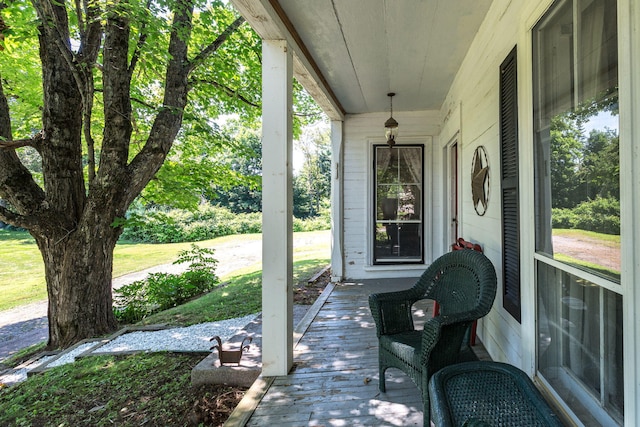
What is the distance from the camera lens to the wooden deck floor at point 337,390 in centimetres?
176

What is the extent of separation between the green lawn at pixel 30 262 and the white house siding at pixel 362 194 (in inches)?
214

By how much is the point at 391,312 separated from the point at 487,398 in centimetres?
83

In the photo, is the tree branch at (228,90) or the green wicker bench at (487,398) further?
the tree branch at (228,90)

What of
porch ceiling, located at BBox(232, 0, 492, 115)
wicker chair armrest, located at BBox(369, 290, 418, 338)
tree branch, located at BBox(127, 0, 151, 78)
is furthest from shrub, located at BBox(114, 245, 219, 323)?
wicker chair armrest, located at BBox(369, 290, 418, 338)

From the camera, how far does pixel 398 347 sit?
5.89 feet

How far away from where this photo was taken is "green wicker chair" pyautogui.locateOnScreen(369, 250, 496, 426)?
155 cm

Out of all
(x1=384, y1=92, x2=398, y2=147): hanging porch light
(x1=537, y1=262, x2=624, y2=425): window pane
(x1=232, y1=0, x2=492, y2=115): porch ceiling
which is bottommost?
(x1=537, y1=262, x2=624, y2=425): window pane

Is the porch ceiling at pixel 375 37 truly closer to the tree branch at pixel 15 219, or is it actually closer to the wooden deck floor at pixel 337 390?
the wooden deck floor at pixel 337 390

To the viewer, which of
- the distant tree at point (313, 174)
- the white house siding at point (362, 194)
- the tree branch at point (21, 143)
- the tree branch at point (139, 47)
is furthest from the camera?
the distant tree at point (313, 174)

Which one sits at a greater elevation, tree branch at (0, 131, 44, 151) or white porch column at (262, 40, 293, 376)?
tree branch at (0, 131, 44, 151)

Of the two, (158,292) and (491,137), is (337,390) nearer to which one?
(491,137)

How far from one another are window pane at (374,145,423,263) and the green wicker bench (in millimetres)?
3846

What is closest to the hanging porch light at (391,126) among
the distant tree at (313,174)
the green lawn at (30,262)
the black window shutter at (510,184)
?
the black window shutter at (510,184)

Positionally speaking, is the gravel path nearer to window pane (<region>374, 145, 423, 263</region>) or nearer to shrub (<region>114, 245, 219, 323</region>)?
shrub (<region>114, 245, 219, 323</region>)
